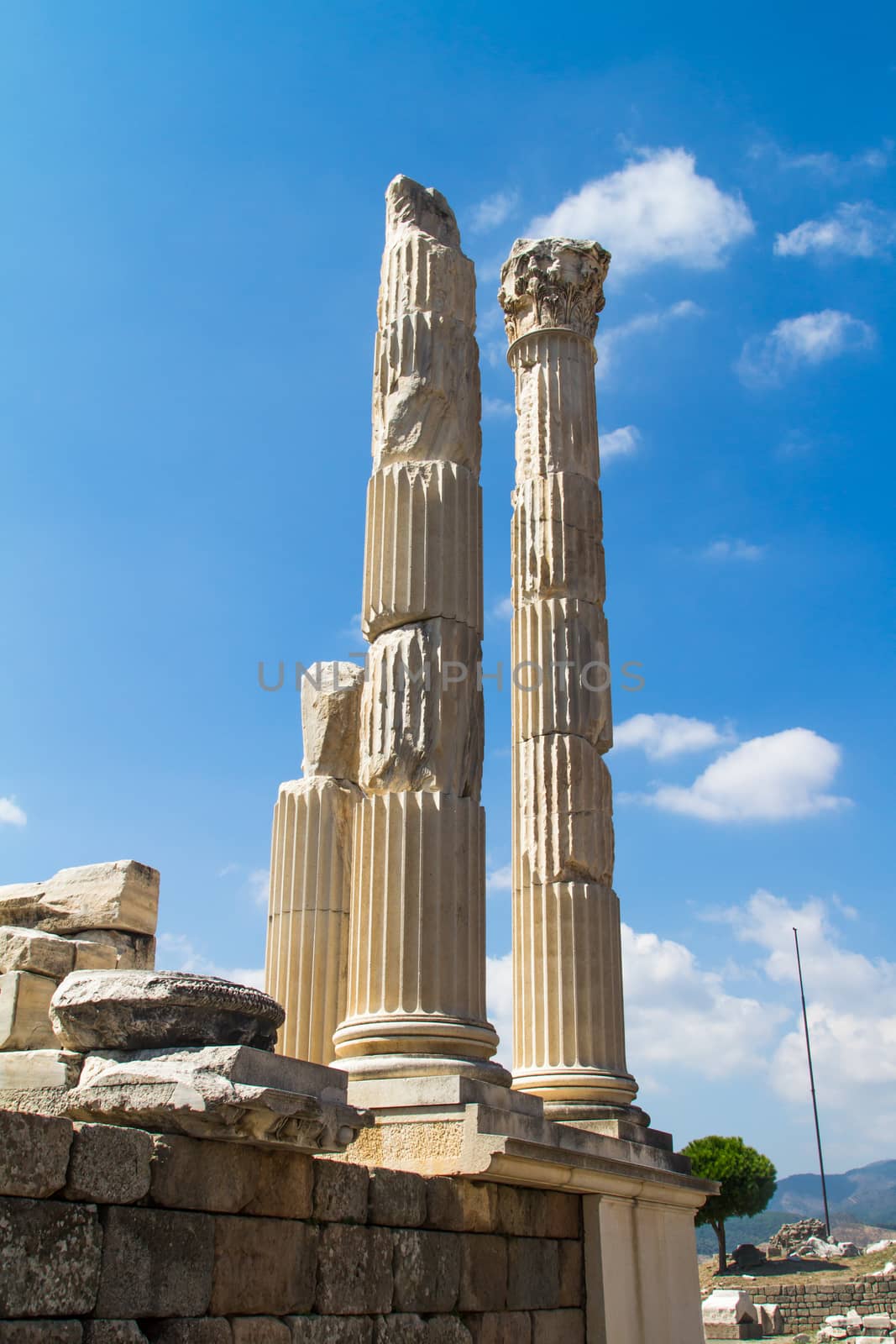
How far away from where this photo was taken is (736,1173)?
52.2 m

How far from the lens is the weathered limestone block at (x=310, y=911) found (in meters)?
12.6

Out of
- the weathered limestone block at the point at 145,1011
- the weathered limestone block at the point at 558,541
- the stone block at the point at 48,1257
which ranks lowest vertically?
the stone block at the point at 48,1257

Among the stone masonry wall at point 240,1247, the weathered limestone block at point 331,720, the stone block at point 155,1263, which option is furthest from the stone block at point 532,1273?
the weathered limestone block at point 331,720

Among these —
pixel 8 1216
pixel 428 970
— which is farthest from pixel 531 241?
pixel 8 1216

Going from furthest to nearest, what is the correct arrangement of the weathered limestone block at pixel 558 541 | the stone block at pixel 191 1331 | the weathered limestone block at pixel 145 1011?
1. the weathered limestone block at pixel 558 541
2. the weathered limestone block at pixel 145 1011
3. the stone block at pixel 191 1331

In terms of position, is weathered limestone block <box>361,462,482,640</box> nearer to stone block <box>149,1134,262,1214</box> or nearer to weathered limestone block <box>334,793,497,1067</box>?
weathered limestone block <box>334,793,497,1067</box>

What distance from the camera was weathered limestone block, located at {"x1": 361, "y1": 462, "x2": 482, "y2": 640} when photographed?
10.7 meters

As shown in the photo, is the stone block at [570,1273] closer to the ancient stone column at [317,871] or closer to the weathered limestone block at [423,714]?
the ancient stone column at [317,871]

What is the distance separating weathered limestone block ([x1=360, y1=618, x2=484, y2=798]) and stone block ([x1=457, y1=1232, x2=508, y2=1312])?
3.20 meters

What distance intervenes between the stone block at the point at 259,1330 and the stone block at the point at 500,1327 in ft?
Result: 6.96

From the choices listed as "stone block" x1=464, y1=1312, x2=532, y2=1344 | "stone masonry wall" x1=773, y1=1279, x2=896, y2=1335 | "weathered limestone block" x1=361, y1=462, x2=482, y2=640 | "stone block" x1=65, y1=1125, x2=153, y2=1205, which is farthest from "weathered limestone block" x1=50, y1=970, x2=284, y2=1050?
"stone masonry wall" x1=773, y1=1279, x2=896, y2=1335

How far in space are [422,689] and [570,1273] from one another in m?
4.56

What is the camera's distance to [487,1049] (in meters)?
9.70

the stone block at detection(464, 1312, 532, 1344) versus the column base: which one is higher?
the column base
